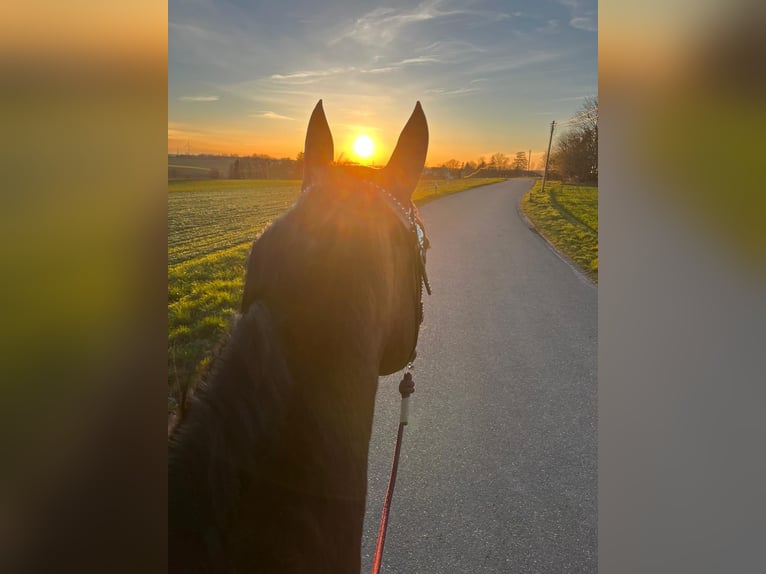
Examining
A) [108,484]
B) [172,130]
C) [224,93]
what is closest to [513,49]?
[224,93]

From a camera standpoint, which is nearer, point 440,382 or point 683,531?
point 683,531

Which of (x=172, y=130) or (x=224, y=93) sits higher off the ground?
(x=224, y=93)

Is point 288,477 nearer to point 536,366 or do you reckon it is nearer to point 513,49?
point 513,49

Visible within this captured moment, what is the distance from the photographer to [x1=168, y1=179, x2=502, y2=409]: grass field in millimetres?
1647

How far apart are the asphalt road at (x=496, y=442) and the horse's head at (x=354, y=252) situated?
1.10 meters

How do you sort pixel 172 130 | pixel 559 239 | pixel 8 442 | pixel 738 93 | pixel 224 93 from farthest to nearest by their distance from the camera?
1. pixel 559 239
2. pixel 224 93
3. pixel 172 130
4. pixel 738 93
5. pixel 8 442

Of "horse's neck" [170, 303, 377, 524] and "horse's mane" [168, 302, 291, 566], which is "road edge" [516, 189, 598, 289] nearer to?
"horse's neck" [170, 303, 377, 524]

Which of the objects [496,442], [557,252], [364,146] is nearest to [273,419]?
[364,146]

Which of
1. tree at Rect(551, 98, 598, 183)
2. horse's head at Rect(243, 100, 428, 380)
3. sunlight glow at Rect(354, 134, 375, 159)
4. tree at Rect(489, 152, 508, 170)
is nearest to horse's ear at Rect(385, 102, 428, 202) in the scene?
horse's head at Rect(243, 100, 428, 380)

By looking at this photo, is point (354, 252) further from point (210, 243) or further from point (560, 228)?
point (560, 228)

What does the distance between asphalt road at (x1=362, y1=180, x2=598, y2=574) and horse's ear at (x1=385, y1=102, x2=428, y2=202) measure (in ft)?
4.94

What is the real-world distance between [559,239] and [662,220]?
19.7 ft

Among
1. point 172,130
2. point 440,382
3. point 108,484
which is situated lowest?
point 440,382

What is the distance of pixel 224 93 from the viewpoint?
1705mm
